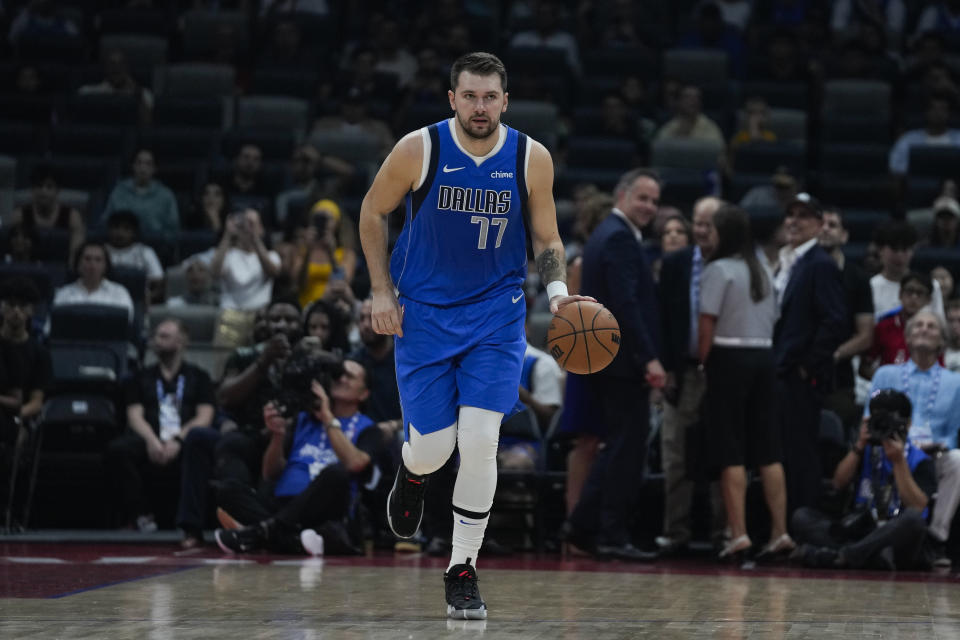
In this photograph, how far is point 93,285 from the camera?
976 cm

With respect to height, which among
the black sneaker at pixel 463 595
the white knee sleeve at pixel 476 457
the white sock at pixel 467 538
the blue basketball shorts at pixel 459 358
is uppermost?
the blue basketball shorts at pixel 459 358

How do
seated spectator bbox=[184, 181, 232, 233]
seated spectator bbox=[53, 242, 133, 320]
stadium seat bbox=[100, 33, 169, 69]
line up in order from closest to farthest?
seated spectator bbox=[53, 242, 133, 320]
seated spectator bbox=[184, 181, 232, 233]
stadium seat bbox=[100, 33, 169, 69]

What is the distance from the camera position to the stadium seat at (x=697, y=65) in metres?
13.2

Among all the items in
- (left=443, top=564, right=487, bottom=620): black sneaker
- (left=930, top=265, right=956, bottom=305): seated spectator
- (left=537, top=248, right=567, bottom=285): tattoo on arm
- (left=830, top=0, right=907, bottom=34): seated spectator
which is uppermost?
(left=830, top=0, right=907, bottom=34): seated spectator

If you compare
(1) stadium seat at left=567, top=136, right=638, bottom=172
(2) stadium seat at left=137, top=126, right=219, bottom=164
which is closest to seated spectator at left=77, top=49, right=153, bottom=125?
(2) stadium seat at left=137, top=126, right=219, bottom=164

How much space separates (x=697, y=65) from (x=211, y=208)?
16.2ft

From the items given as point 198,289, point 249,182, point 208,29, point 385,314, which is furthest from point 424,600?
point 208,29

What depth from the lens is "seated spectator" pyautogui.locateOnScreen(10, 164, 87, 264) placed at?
10.7m

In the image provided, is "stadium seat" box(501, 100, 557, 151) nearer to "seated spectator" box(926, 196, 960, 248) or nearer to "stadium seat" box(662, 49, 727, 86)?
"stadium seat" box(662, 49, 727, 86)

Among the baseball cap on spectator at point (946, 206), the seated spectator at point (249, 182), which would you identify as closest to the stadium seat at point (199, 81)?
the seated spectator at point (249, 182)

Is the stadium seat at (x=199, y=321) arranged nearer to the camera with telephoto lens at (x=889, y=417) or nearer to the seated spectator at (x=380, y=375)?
the seated spectator at (x=380, y=375)

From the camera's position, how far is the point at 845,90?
12.9m

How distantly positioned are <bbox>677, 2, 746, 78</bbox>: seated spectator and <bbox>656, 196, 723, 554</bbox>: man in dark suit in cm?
620

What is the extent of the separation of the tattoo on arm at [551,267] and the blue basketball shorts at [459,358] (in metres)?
0.12
